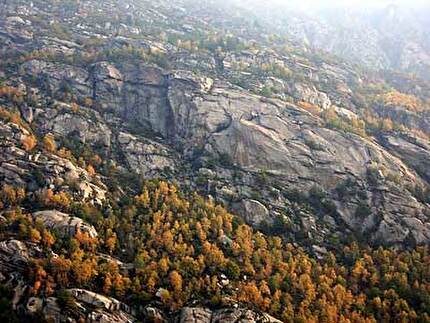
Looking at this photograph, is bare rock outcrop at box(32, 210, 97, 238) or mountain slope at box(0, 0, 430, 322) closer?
mountain slope at box(0, 0, 430, 322)

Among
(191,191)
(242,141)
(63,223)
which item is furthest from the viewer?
(242,141)

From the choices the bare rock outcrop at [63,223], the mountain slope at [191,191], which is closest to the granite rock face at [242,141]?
the mountain slope at [191,191]

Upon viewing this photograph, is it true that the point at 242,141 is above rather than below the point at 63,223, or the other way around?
above

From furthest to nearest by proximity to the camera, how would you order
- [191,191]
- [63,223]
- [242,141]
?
[242,141], [191,191], [63,223]

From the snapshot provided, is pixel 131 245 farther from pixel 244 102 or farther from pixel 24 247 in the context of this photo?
pixel 244 102

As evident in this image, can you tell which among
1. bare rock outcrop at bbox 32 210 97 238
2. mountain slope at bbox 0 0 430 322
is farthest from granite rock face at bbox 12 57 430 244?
bare rock outcrop at bbox 32 210 97 238

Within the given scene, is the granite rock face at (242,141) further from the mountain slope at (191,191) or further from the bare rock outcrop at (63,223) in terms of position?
the bare rock outcrop at (63,223)

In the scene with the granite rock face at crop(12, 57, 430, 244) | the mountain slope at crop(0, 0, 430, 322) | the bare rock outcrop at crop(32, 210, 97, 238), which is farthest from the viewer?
the granite rock face at crop(12, 57, 430, 244)

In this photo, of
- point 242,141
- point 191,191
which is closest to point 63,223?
point 191,191

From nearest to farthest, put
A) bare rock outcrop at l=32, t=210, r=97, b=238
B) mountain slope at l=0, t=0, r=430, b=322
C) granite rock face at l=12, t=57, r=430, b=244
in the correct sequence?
mountain slope at l=0, t=0, r=430, b=322 < bare rock outcrop at l=32, t=210, r=97, b=238 < granite rock face at l=12, t=57, r=430, b=244

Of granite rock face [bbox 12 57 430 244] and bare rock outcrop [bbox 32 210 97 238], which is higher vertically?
granite rock face [bbox 12 57 430 244]

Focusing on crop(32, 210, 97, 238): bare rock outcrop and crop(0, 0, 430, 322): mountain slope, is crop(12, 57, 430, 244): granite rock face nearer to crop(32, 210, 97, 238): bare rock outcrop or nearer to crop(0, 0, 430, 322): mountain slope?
crop(0, 0, 430, 322): mountain slope

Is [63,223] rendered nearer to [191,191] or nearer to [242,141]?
[191,191]
